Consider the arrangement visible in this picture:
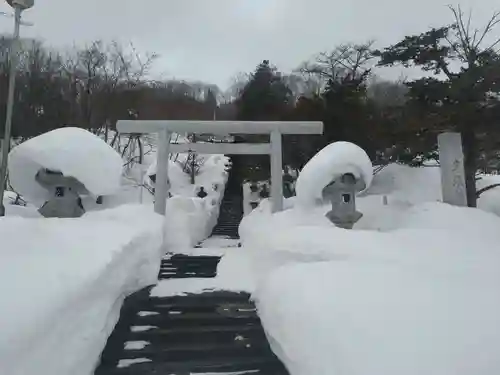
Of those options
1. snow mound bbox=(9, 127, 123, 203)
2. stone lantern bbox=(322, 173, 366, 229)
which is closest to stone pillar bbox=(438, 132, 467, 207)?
stone lantern bbox=(322, 173, 366, 229)

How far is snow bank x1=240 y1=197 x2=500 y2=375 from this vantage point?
184 cm

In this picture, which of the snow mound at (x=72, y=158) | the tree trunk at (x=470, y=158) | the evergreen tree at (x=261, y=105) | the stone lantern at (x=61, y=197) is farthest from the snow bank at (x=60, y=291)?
the evergreen tree at (x=261, y=105)

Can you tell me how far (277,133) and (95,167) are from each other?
453cm

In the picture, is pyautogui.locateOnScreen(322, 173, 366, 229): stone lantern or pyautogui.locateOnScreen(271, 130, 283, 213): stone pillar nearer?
pyautogui.locateOnScreen(322, 173, 366, 229): stone lantern

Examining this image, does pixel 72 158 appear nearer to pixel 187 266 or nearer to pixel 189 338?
pixel 187 266

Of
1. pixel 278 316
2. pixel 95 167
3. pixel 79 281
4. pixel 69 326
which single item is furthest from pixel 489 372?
pixel 95 167

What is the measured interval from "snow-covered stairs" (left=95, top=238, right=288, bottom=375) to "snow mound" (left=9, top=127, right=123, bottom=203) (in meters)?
1.83

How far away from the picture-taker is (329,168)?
745cm

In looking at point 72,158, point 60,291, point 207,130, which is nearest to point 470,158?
point 207,130

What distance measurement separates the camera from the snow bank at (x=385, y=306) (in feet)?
6.04

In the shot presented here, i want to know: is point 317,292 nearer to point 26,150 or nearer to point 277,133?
point 26,150

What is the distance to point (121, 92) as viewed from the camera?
2056cm

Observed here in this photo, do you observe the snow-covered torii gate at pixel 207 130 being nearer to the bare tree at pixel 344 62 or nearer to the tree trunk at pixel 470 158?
the tree trunk at pixel 470 158

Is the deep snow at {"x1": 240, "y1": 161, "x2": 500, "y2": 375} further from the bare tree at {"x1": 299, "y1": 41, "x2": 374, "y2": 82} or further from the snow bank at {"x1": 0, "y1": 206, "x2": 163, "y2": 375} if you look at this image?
the bare tree at {"x1": 299, "y1": 41, "x2": 374, "y2": 82}
